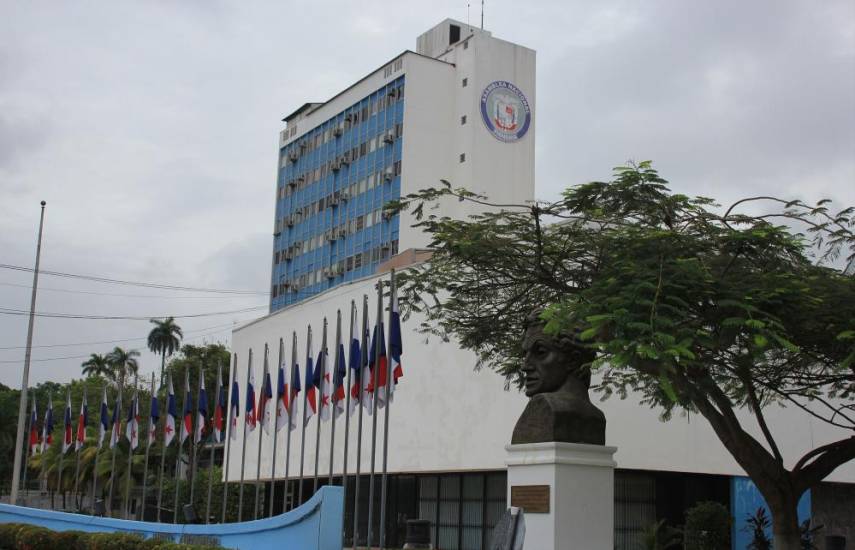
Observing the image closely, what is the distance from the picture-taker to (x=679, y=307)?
14.9m

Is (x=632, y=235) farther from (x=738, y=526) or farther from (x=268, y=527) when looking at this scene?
(x=738, y=526)

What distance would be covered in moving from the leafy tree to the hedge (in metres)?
Answer: 8.56

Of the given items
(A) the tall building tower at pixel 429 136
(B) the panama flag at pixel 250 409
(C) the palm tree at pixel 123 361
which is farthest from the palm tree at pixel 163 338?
(B) the panama flag at pixel 250 409

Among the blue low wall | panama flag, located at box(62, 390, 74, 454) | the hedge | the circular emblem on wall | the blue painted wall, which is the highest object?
the circular emblem on wall

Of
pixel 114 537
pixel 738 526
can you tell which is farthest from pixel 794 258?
pixel 114 537

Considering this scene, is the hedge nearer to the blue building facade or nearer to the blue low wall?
the blue low wall

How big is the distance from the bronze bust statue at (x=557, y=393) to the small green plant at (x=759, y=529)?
1239cm

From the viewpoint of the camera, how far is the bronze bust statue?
14.4 meters

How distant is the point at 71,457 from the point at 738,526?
41537 mm

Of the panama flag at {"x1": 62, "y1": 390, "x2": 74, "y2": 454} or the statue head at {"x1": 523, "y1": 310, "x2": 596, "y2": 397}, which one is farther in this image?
the panama flag at {"x1": 62, "y1": 390, "x2": 74, "y2": 454}

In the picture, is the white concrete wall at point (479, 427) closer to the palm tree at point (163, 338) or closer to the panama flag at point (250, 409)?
the panama flag at point (250, 409)

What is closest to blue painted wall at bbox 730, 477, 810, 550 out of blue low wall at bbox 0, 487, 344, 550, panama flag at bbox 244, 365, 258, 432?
blue low wall at bbox 0, 487, 344, 550

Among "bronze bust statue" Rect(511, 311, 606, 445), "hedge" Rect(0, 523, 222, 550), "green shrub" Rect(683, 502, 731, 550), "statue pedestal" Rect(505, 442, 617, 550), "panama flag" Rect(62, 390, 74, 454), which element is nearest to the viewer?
"statue pedestal" Rect(505, 442, 617, 550)

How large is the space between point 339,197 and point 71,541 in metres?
44.0
